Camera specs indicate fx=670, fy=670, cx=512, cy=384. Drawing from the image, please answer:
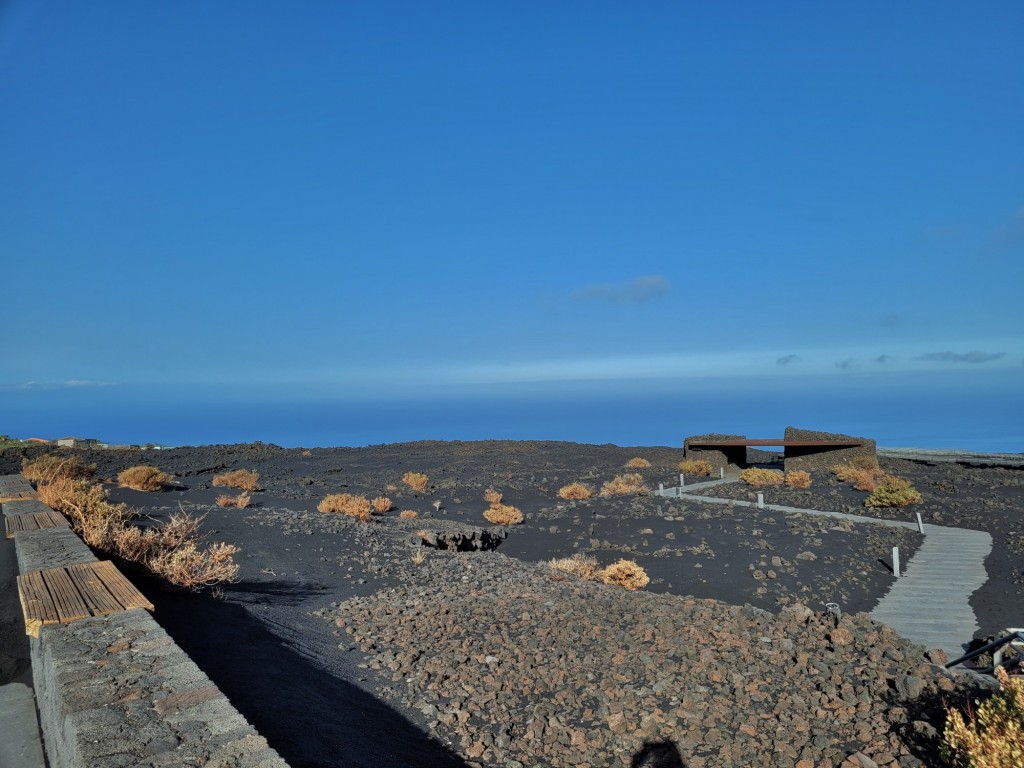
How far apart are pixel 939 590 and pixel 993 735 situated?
9.44 m

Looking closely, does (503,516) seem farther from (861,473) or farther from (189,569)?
(861,473)

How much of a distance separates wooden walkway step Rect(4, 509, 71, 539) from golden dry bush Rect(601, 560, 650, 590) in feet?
28.1

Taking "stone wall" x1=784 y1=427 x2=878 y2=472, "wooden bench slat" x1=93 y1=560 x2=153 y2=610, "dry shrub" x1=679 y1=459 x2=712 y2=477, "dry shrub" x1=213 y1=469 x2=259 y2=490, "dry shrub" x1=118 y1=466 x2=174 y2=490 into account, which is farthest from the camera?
"dry shrub" x1=679 y1=459 x2=712 y2=477

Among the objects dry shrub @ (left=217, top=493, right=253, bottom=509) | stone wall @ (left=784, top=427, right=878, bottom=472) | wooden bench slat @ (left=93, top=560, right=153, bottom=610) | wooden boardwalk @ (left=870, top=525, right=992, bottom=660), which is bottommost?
wooden boardwalk @ (left=870, top=525, right=992, bottom=660)

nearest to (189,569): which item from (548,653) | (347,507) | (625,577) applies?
(548,653)

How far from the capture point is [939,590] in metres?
12.5

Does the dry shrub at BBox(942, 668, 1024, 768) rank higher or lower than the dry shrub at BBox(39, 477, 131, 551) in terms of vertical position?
lower

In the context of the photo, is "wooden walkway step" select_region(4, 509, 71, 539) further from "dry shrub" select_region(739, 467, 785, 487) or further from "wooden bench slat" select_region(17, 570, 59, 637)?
"dry shrub" select_region(739, 467, 785, 487)

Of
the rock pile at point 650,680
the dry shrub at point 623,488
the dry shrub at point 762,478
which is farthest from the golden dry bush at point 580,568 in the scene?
the dry shrub at point 762,478

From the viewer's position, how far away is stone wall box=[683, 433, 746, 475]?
3219cm

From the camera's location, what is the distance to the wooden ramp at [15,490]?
38.9 feet

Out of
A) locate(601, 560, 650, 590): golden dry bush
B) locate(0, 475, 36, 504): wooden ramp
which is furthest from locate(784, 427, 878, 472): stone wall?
locate(0, 475, 36, 504): wooden ramp

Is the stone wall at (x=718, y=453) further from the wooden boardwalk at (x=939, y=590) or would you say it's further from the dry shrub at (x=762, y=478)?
the wooden boardwalk at (x=939, y=590)

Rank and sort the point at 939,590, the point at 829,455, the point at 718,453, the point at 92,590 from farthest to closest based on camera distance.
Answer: the point at 718,453, the point at 829,455, the point at 939,590, the point at 92,590
